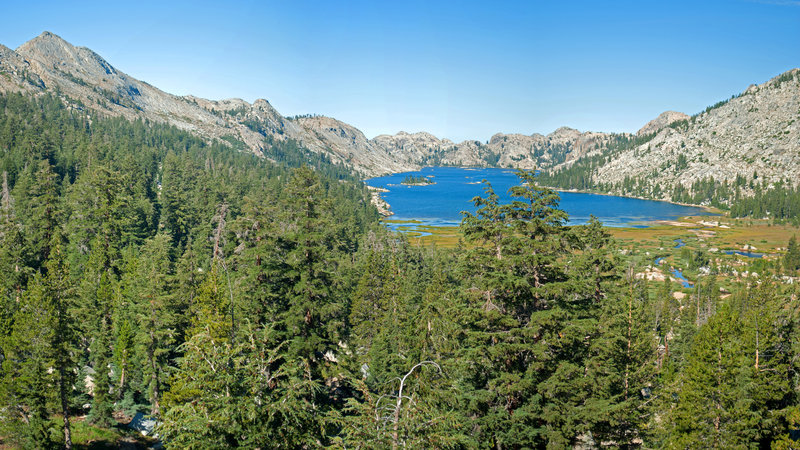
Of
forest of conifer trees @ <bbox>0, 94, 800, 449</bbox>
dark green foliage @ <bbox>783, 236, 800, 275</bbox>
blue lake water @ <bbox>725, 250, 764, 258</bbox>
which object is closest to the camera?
forest of conifer trees @ <bbox>0, 94, 800, 449</bbox>

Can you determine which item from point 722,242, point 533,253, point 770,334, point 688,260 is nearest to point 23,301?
point 533,253

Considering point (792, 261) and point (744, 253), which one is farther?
point (744, 253)

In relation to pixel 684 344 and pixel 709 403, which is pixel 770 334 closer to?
pixel 709 403

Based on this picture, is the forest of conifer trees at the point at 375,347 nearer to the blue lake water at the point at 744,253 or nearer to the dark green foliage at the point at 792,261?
the dark green foliage at the point at 792,261

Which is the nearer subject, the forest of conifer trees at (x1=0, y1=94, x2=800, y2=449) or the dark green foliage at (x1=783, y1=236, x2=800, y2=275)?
the forest of conifer trees at (x1=0, y1=94, x2=800, y2=449)

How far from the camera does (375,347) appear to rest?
43.0m

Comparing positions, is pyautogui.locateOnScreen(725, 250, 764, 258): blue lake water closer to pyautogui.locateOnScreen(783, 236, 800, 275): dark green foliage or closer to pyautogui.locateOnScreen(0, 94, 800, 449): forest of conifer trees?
pyautogui.locateOnScreen(783, 236, 800, 275): dark green foliage

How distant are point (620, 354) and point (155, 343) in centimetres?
3343

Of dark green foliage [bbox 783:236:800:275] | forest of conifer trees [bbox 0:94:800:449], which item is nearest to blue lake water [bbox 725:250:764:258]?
dark green foliage [bbox 783:236:800:275]

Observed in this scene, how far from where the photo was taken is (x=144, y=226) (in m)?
69.0

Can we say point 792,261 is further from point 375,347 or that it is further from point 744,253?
point 375,347

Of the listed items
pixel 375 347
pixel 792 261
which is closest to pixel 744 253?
pixel 792 261

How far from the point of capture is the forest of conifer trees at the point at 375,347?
12.8 metres

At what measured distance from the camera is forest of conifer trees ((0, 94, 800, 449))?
1279 cm
